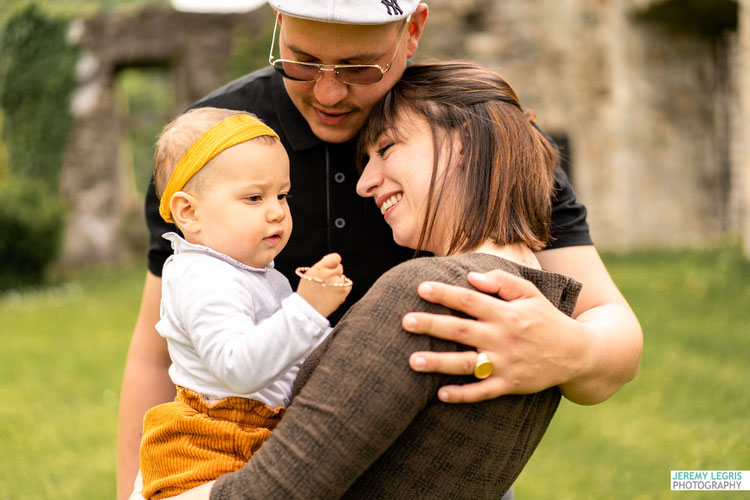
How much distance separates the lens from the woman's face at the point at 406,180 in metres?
1.83

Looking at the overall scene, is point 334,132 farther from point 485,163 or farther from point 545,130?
point 545,130

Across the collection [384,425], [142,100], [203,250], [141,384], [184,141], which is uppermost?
[184,141]

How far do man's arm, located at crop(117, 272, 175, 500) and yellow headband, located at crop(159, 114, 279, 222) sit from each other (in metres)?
0.67

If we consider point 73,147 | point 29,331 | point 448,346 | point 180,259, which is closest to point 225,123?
point 180,259

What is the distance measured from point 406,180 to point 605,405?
13.4 feet

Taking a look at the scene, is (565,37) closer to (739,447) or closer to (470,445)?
(739,447)

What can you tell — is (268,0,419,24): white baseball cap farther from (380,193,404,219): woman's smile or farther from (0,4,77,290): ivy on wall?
(0,4,77,290): ivy on wall

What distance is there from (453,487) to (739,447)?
3552 mm

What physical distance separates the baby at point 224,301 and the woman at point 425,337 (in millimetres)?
95

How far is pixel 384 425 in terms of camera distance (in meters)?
1.39

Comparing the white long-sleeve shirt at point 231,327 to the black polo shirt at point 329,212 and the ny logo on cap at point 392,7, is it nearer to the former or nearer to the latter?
the black polo shirt at point 329,212

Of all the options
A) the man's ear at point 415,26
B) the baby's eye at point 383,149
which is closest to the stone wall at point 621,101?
the man's ear at point 415,26

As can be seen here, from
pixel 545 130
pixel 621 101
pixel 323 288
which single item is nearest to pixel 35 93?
pixel 545 130

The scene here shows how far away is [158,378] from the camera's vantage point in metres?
2.34
